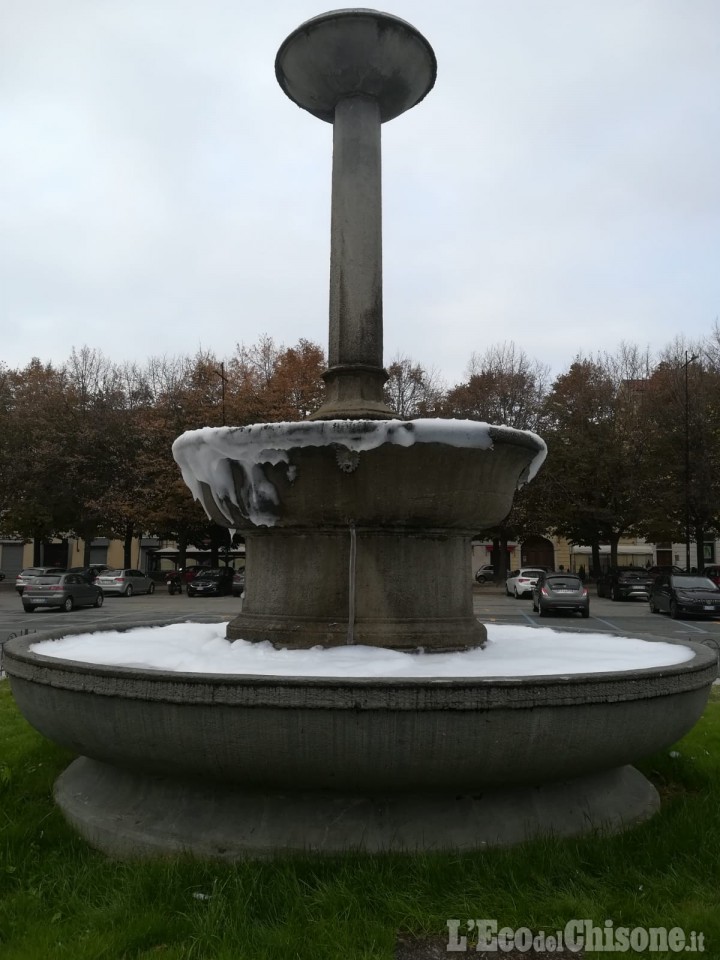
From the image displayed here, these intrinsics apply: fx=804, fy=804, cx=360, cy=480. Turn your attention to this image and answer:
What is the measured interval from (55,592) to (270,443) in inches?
954

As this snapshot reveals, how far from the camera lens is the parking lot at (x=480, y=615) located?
20.7m

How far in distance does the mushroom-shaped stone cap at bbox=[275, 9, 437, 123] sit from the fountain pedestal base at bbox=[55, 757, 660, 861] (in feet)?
17.5

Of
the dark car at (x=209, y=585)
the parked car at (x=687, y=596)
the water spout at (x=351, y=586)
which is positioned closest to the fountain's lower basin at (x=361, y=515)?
the water spout at (x=351, y=586)

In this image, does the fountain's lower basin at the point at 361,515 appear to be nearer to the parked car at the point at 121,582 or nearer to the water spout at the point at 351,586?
the water spout at the point at 351,586

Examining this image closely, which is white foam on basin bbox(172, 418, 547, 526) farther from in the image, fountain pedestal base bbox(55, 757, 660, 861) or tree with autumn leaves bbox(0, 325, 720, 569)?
tree with autumn leaves bbox(0, 325, 720, 569)

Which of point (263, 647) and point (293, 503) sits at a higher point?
Result: point (293, 503)

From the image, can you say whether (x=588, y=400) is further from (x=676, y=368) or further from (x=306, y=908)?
Answer: (x=306, y=908)

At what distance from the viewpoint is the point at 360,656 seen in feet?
15.7

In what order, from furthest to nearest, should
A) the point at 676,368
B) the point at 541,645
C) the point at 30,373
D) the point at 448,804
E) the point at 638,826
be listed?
1. the point at 30,373
2. the point at 676,368
3. the point at 541,645
4. the point at 638,826
5. the point at 448,804

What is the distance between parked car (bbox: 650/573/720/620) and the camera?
25.0 m

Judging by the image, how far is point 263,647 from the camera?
5227mm

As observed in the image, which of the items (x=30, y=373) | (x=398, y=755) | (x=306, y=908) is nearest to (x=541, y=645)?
(x=398, y=755)

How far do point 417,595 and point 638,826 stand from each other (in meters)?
1.82

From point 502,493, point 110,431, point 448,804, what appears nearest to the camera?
point 448,804
